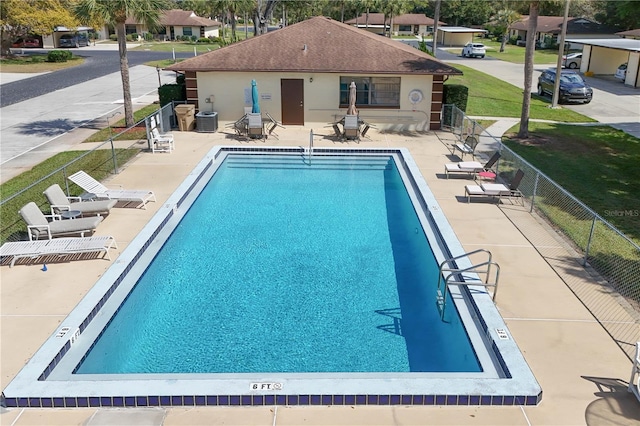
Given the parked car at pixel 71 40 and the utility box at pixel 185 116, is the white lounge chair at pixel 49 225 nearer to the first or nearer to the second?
the utility box at pixel 185 116

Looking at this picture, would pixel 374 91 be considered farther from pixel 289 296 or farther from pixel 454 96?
pixel 289 296

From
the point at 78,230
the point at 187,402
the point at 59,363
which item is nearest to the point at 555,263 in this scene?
the point at 187,402

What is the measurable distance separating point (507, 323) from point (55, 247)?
9412 millimetres

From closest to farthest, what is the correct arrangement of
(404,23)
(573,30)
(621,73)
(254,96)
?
(254,96) < (621,73) < (573,30) < (404,23)

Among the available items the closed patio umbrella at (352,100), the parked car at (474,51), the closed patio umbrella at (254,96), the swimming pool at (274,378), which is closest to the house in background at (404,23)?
the parked car at (474,51)

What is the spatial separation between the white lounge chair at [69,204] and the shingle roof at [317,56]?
419 inches

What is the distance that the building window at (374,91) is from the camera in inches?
947

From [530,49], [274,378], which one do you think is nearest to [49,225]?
[274,378]

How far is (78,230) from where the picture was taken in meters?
→ 12.8

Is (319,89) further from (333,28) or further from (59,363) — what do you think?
(59,363)

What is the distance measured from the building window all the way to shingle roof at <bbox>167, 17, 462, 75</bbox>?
2.28ft

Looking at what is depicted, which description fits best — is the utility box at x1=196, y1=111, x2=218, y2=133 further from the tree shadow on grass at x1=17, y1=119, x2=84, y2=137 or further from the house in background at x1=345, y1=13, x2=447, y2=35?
the house in background at x1=345, y1=13, x2=447, y2=35

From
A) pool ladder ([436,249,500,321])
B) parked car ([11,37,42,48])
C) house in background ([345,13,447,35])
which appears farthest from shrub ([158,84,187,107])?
house in background ([345,13,447,35])

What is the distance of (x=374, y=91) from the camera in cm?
2431
